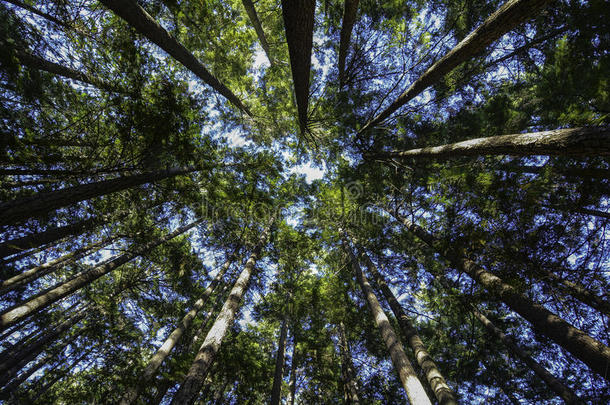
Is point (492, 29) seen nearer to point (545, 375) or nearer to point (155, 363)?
point (545, 375)

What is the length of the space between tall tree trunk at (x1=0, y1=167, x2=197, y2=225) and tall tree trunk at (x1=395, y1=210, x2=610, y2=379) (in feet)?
26.4

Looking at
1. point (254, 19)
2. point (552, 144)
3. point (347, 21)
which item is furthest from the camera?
point (254, 19)

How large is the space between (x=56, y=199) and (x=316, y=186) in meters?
9.76

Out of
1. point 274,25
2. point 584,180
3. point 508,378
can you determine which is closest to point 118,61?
point 274,25

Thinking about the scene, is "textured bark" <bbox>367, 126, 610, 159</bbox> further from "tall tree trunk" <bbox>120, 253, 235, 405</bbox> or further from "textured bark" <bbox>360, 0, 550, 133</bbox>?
"tall tree trunk" <bbox>120, 253, 235, 405</bbox>

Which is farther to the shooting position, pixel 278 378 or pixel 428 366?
pixel 278 378

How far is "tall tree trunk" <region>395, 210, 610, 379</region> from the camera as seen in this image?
3.43m

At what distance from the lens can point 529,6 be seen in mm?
3133

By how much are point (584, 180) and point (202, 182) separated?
9842 mm

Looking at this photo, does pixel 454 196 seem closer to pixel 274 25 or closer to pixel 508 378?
pixel 274 25

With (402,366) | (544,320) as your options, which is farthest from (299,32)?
(544,320)

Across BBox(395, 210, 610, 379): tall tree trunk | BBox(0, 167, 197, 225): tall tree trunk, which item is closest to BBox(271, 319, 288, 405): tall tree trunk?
BBox(395, 210, 610, 379): tall tree trunk

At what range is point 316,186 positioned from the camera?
39.5 ft

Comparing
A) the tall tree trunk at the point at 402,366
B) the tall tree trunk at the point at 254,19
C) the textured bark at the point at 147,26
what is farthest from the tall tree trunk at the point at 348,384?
the tall tree trunk at the point at 254,19
